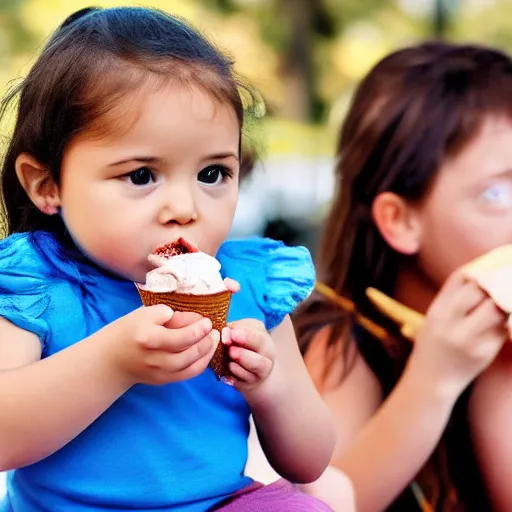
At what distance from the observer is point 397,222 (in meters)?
2.44

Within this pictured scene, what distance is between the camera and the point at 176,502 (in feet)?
4.96

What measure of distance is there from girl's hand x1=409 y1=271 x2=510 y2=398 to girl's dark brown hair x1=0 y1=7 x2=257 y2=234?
84cm

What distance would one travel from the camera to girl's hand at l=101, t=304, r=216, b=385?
128 centimetres

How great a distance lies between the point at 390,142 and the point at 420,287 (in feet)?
1.31

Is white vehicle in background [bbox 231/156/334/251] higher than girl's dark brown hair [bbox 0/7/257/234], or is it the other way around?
girl's dark brown hair [bbox 0/7/257/234]

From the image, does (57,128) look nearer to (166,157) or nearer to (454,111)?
(166,157)

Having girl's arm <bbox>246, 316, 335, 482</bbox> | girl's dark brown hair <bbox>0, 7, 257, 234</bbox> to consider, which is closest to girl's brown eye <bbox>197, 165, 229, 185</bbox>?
girl's dark brown hair <bbox>0, 7, 257, 234</bbox>

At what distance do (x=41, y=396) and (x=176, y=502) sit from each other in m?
0.32

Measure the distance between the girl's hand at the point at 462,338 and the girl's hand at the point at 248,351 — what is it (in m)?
0.78

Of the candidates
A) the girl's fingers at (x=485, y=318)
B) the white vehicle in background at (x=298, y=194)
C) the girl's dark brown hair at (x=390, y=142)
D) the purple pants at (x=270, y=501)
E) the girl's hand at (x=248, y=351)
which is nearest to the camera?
the girl's hand at (x=248, y=351)

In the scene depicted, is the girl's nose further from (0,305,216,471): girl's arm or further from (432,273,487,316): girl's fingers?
(432,273,487,316): girl's fingers

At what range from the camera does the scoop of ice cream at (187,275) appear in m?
1.31

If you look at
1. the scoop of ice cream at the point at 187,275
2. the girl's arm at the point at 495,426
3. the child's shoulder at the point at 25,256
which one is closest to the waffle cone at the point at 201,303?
the scoop of ice cream at the point at 187,275

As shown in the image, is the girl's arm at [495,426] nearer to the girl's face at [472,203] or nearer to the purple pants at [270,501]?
the girl's face at [472,203]
